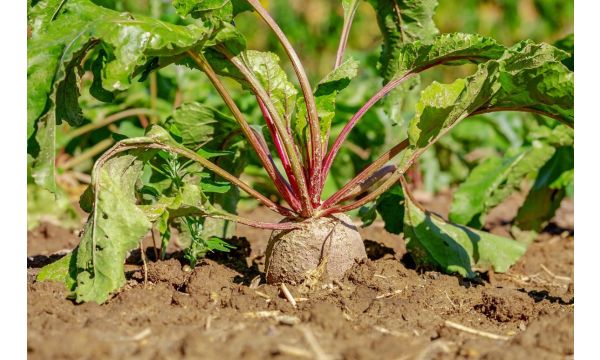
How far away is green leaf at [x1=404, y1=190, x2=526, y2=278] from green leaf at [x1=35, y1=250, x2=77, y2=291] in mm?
1515

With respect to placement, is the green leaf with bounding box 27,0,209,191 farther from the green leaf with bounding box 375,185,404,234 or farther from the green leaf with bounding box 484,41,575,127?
the green leaf with bounding box 375,185,404,234

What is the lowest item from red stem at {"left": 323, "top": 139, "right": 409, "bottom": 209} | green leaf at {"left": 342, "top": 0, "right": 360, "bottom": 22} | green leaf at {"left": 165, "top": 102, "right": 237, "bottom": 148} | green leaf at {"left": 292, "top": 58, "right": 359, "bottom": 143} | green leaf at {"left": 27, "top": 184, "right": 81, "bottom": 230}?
green leaf at {"left": 27, "top": 184, "right": 81, "bottom": 230}

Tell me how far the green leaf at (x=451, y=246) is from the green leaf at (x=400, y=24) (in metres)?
0.69

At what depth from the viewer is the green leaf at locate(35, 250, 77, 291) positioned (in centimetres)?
274

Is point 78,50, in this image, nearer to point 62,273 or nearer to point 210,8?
point 210,8

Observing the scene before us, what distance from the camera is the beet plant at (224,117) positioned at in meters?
2.53

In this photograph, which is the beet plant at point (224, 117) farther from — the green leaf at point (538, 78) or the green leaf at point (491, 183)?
the green leaf at point (491, 183)

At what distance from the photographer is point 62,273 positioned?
2822 millimetres

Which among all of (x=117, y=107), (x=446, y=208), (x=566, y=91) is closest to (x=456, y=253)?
(x=566, y=91)

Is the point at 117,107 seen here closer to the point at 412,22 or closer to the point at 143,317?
the point at 412,22

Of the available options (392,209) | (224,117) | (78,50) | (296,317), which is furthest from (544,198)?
(78,50)

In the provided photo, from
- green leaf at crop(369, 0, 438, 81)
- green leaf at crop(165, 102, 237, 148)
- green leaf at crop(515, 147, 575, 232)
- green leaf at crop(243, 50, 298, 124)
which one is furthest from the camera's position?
green leaf at crop(515, 147, 575, 232)

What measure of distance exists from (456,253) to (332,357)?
144cm

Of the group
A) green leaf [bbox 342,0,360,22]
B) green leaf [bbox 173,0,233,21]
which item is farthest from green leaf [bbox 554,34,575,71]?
green leaf [bbox 173,0,233,21]
